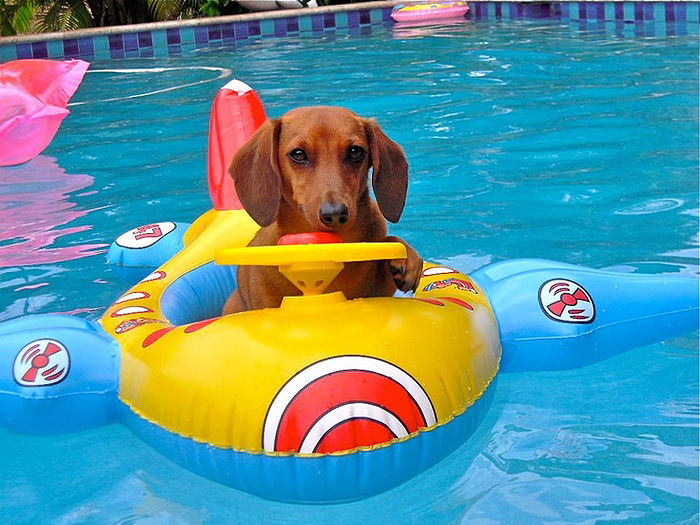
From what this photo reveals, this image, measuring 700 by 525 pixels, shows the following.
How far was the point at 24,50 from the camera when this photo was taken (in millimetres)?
12992

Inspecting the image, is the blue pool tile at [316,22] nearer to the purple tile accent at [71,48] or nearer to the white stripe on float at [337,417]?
the purple tile accent at [71,48]

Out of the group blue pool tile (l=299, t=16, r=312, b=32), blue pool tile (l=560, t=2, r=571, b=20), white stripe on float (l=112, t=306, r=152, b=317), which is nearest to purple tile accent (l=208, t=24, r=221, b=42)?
blue pool tile (l=299, t=16, r=312, b=32)

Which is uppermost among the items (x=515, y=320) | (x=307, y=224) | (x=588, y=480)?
(x=307, y=224)

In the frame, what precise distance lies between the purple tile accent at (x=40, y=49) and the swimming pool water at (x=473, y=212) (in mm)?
1599

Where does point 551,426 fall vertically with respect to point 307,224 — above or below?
below

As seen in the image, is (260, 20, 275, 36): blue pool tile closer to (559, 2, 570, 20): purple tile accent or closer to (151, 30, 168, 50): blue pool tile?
(151, 30, 168, 50): blue pool tile

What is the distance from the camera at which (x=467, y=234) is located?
16.2 feet

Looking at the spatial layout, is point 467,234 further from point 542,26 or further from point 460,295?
point 542,26

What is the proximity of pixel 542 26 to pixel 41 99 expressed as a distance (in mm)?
7319

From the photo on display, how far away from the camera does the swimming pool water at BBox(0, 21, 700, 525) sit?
2734 millimetres

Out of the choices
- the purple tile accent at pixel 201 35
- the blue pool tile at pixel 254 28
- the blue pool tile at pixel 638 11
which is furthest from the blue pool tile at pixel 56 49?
the blue pool tile at pixel 638 11

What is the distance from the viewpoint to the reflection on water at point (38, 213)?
4.98 m

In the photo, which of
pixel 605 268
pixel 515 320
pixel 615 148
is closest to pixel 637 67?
pixel 615 148

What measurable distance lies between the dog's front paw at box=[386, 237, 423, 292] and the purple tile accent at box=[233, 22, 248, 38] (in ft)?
37.6
